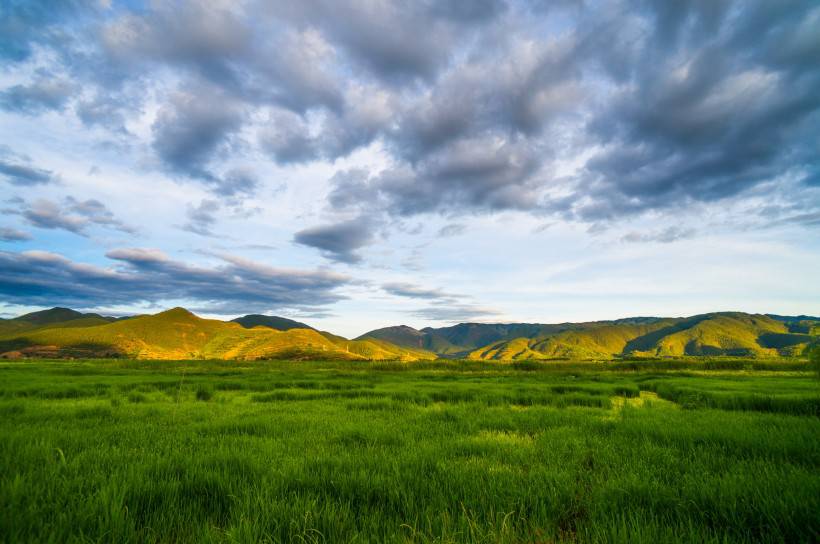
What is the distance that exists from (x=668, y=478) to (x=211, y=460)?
604 cm

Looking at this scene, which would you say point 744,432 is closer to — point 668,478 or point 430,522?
point 668,478

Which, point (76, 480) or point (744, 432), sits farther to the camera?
point (744, 432)

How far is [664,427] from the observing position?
25.0 feet

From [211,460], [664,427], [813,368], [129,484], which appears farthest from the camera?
[813,368]

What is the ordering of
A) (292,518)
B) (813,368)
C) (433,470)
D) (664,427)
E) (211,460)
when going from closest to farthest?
(292,518), (433,470), (211,460), (664,427), (813,368)

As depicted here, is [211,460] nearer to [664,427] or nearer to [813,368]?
[664,427]

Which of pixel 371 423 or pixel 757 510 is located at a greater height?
pixel 757 510

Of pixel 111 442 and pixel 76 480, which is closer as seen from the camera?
pixel 76 480

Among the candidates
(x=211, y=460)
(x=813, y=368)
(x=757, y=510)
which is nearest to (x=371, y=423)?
(x=211, y=460)

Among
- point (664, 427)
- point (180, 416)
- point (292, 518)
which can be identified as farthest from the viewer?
point (180, 416)

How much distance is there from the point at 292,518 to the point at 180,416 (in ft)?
29.7

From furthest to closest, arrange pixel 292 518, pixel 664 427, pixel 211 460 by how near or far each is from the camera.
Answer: pixel 664 427
pixel 211 460
pixel 292 518

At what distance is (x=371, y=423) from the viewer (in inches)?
344

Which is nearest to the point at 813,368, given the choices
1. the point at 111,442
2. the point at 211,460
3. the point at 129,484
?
the point at 211,460
